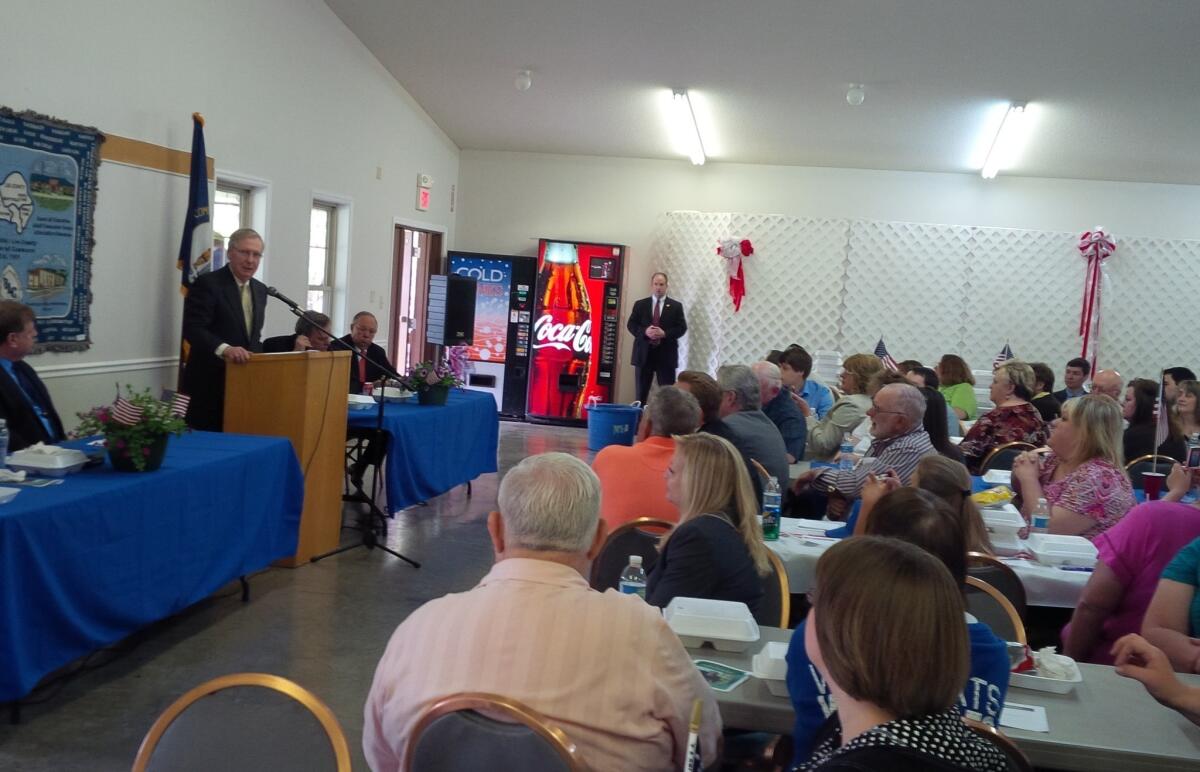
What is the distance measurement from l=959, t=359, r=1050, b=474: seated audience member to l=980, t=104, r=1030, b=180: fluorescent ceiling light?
390cm

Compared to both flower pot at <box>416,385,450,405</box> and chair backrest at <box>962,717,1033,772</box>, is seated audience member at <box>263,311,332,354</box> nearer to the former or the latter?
flower pot at <box>416,385,450,405</box>

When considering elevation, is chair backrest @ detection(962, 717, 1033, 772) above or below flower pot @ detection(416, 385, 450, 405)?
below

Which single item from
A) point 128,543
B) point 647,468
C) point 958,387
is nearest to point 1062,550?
point 647,468

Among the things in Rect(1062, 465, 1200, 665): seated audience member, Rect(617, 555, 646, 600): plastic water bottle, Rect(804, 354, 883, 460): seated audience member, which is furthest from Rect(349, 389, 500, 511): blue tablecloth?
Rect(1062, 465, 1200, 665): seated audience member

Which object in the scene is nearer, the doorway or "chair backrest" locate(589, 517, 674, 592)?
"chair backrest" locate(589, 517, 674, 592)

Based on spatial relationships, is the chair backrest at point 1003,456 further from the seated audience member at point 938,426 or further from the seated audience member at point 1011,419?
the seated audience member at point 938,426

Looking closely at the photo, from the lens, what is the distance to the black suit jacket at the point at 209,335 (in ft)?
17.6

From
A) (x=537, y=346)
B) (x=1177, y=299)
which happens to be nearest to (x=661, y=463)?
(x=537, y=346)

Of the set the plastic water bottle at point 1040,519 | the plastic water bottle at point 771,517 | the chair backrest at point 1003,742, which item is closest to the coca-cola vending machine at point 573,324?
the plastic water bottle at point 1040,519

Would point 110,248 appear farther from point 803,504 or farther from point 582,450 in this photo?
point 582,450

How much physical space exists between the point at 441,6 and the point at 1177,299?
302 inches

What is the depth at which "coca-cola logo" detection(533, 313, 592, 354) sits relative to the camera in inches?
444

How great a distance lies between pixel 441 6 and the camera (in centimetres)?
814

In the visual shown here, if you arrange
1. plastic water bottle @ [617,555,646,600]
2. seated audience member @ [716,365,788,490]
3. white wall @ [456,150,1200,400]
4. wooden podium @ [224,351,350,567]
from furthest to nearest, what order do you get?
white wall @ [456,150,1200,400] → wooden podium @ [224,351,350,567] → seated audience member @ [716,365,788,490] → plastic water bottle @ [617,555,646,600]
